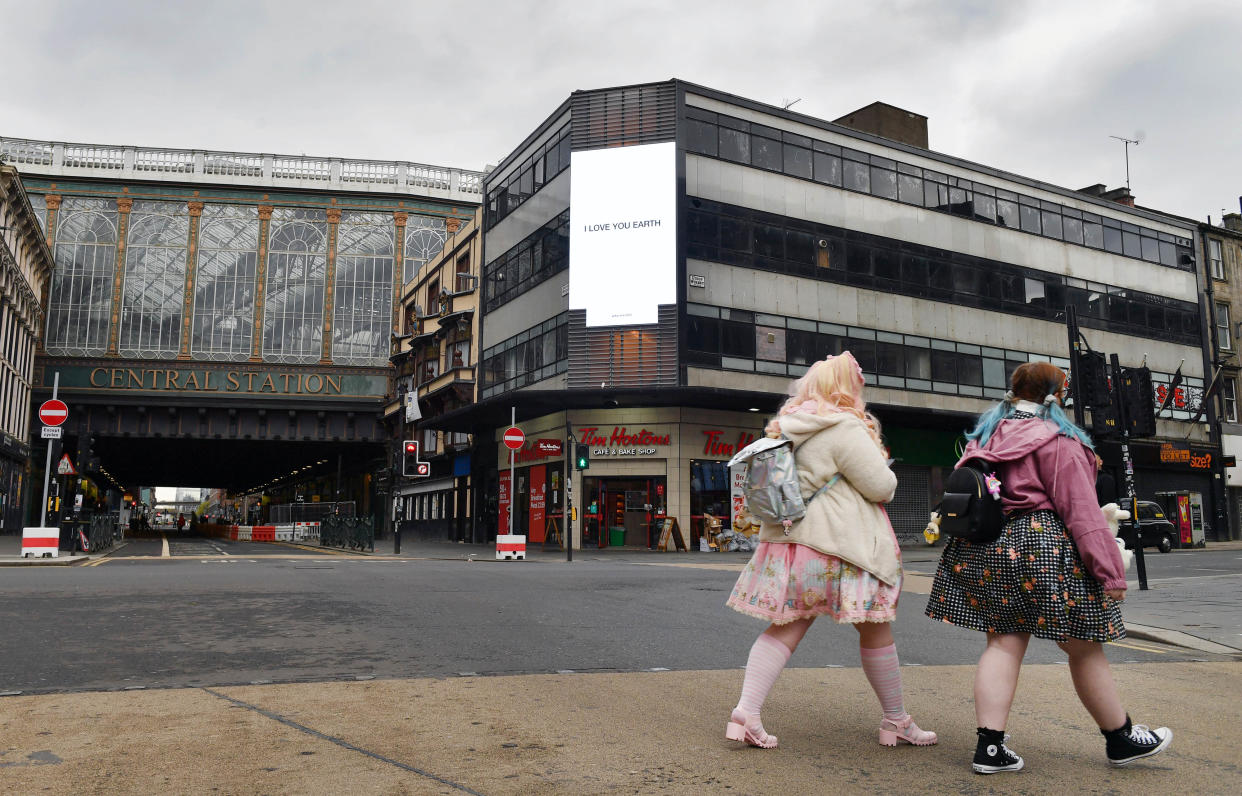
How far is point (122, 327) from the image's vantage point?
53188 millimetres

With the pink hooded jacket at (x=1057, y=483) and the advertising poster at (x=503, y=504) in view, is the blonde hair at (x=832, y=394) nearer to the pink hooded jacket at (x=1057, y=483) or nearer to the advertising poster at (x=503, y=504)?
the pink hooded jacket at (x=1057, y=483)

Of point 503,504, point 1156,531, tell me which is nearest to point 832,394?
point 1156,531

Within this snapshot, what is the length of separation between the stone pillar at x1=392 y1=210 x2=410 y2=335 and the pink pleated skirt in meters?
52.4

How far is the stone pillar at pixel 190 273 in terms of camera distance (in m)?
53.2

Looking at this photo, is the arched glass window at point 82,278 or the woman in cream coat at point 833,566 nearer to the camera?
the woman in cream coat at point 833,566

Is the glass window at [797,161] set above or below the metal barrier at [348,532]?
above

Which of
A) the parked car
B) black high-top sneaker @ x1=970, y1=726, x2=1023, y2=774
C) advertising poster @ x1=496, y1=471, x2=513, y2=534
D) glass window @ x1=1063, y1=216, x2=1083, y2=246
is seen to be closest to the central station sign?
advertising poster @ x1=496, y1=471, x2=513, y2=534

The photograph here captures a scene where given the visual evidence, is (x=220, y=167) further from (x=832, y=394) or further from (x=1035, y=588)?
(x=1035, y=588)

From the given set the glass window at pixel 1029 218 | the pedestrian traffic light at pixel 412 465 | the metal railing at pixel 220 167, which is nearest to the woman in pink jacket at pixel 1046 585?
the pedestrian traffic light at pixel 412 465

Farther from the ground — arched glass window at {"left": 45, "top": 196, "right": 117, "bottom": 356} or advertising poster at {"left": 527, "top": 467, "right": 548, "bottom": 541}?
arched glass window at {"left": 45, "top": 196, "right": 117, "bottom": 356}

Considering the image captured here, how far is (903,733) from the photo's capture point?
402 cm

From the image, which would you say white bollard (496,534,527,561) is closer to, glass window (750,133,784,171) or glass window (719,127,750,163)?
glass window (719,127,750,163)

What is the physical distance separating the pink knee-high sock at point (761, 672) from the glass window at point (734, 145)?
1175 inches

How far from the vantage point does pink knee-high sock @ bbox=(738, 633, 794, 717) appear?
3917 millimetres
